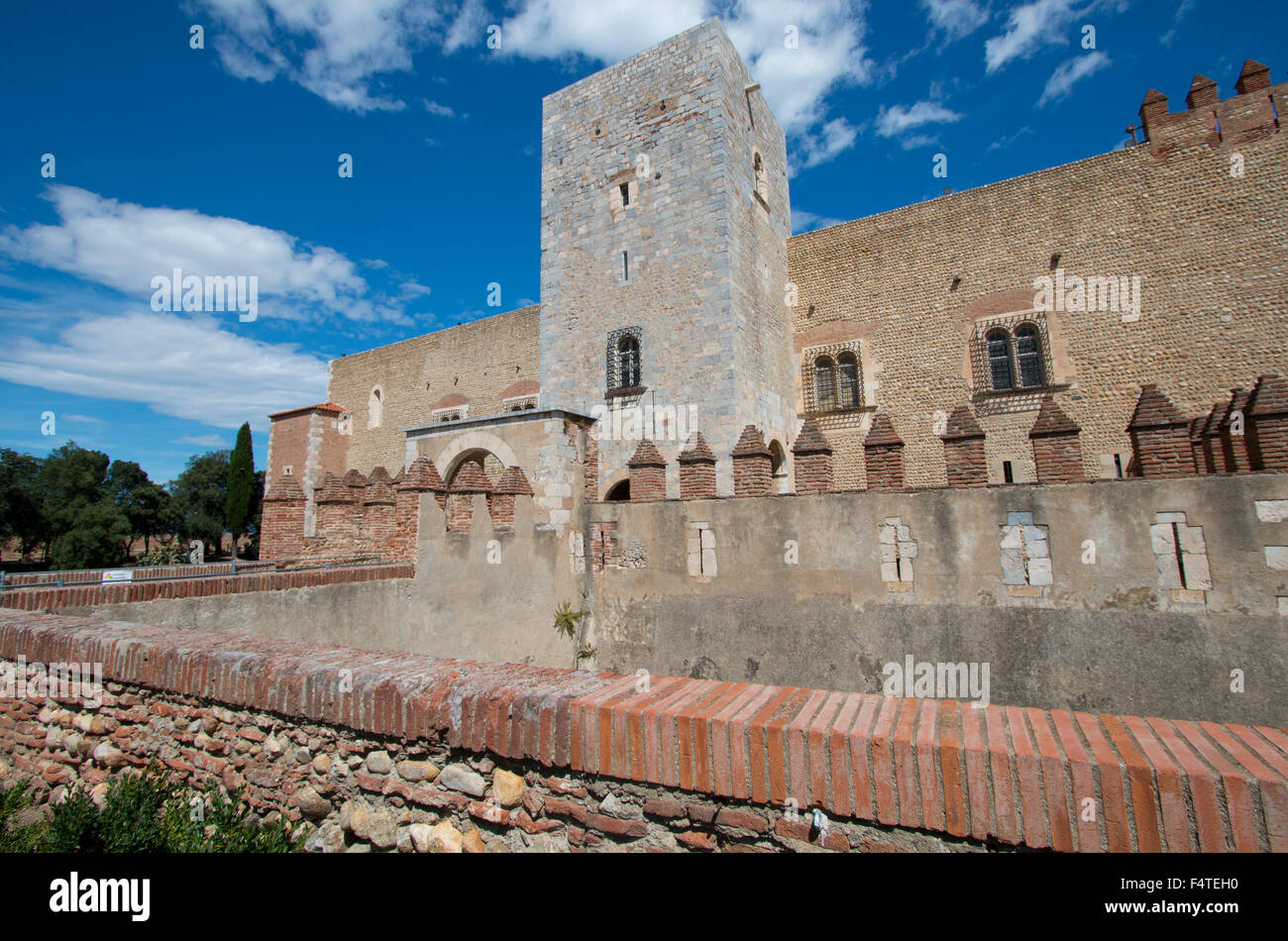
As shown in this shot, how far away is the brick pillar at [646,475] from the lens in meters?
9.41

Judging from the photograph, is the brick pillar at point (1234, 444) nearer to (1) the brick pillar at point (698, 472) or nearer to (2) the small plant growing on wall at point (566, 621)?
(1) the brick pillar at point (698, 472)

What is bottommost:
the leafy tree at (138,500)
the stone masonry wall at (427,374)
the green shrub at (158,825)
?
the green shrub at (158,825)

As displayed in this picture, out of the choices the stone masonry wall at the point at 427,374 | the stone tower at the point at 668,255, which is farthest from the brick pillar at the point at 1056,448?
the stone masonry wall at the point at 427,374

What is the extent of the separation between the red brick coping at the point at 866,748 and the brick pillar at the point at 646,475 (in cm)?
644

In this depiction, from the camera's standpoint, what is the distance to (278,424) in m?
27.6

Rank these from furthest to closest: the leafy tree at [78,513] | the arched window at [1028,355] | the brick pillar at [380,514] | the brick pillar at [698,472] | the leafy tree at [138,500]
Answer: the leafy tree at [138,500], the leafy tree at [78,513], the arched window at [1028,355], the brick pillar at [380,514], the brick pillar at [698,472]

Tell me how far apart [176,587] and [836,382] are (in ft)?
45.7

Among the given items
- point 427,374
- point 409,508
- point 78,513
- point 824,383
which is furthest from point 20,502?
point 824,383

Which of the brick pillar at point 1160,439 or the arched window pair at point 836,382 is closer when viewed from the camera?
the brick pillar at point 1160,439

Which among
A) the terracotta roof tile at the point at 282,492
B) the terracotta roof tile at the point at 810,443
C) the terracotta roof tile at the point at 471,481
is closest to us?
the terracotta roof tile at the point at 810,443

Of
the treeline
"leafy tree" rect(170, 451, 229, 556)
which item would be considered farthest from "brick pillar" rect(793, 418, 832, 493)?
"leafy tree" rect(170, 451, 229, 556)

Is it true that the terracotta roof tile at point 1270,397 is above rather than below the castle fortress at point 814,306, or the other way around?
below
